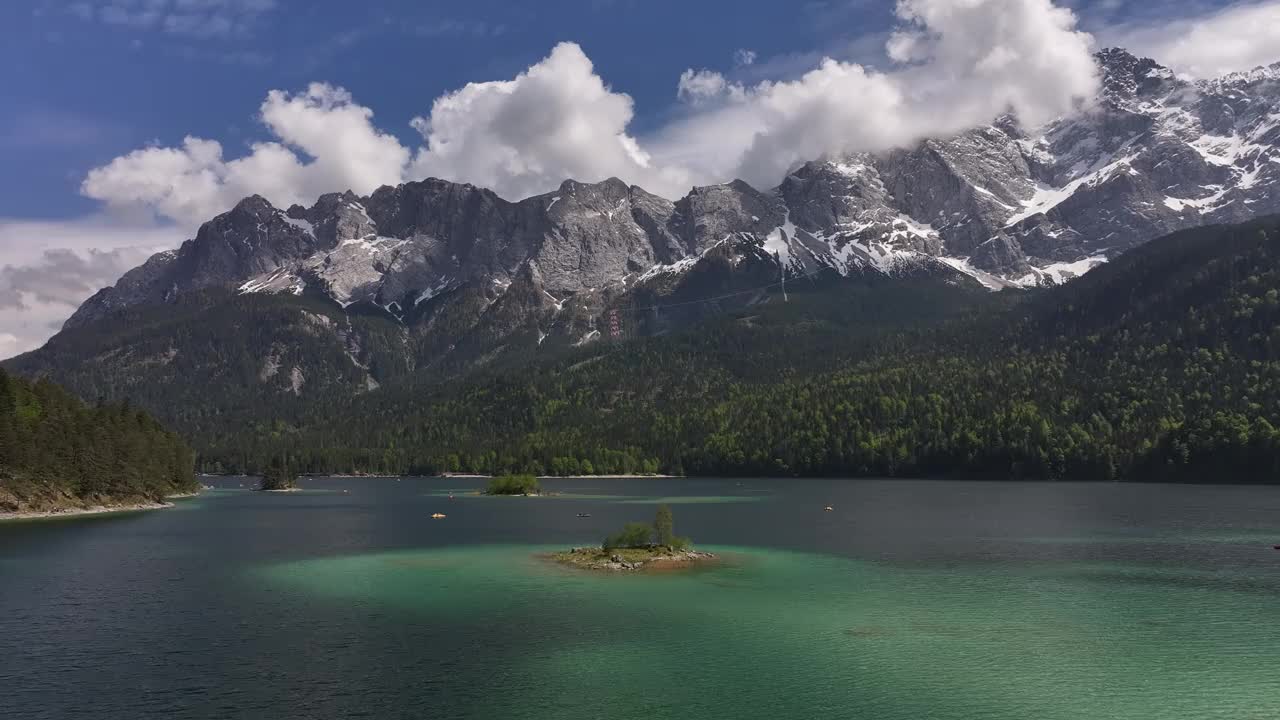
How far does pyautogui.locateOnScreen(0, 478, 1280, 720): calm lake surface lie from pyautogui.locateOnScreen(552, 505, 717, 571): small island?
455cm

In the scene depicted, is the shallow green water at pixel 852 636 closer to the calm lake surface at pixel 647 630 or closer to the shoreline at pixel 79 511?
the calm lake surface at pixel 647 630

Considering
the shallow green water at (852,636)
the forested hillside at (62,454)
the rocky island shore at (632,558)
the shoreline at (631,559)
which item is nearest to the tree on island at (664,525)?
the rocky island shore at (632,558)

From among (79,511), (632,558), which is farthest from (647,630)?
(79,511)

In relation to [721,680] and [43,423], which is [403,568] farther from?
[43,423]

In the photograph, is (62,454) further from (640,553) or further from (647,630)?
(647,630)

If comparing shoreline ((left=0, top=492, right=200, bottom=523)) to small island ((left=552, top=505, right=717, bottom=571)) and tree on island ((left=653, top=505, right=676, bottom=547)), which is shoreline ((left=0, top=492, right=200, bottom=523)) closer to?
small island ((left=552, top=505, right=717, bottom=571))

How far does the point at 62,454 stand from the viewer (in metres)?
162

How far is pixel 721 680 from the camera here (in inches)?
2201

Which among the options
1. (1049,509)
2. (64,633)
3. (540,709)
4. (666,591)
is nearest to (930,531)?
(1049,509)

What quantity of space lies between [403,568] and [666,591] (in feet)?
110

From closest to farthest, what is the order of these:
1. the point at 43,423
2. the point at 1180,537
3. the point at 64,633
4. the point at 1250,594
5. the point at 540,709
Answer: the point at 540,709
the point at 64,633
the point at 1250,594
the point at 1180,537
the point at 43,423

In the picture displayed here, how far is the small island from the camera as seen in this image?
10431cm

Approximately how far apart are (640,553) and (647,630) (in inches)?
1548

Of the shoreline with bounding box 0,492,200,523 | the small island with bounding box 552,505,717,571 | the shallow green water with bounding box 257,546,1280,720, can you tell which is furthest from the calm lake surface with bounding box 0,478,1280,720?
the shoreline with bounding box 0,492,200,523
